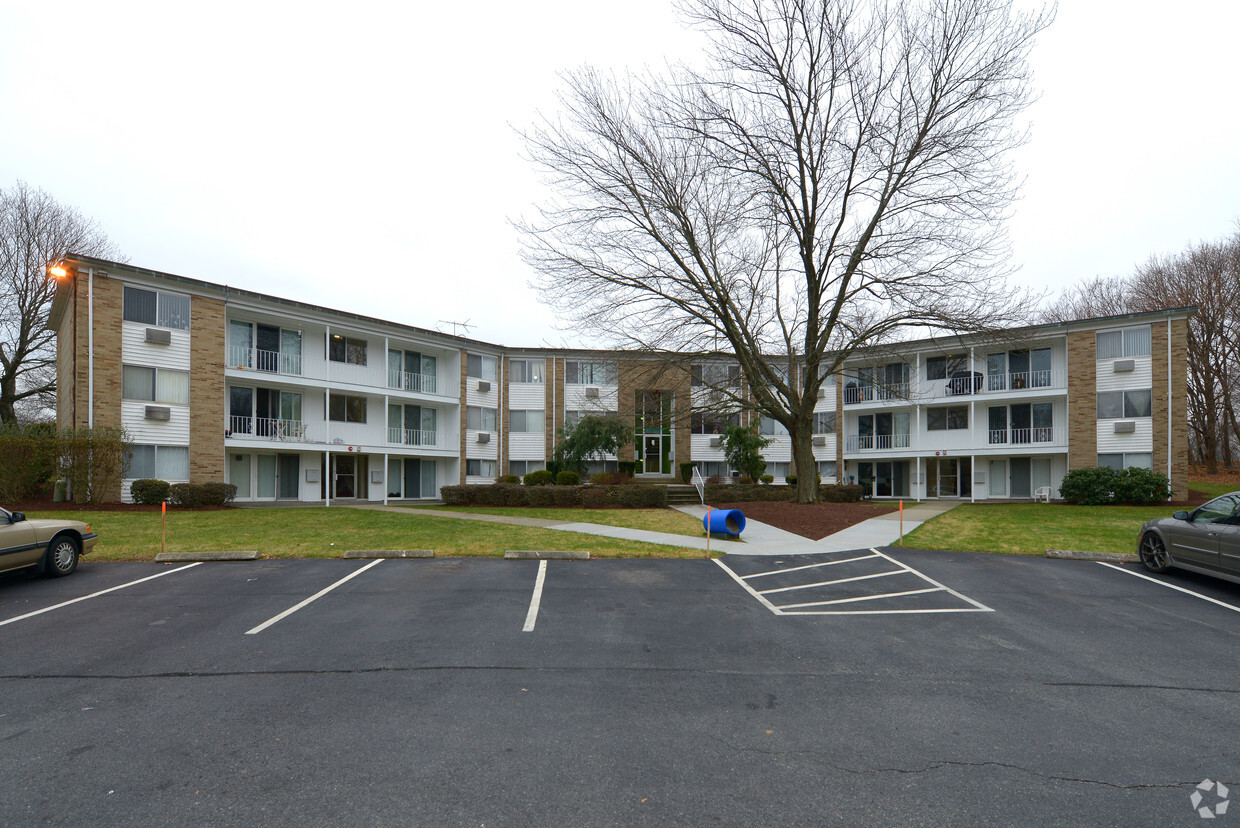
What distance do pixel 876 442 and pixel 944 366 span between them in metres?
5.06

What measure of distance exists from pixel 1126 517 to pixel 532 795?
886 inches

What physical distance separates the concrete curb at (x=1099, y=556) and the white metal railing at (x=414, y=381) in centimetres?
2547

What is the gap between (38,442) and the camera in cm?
1912

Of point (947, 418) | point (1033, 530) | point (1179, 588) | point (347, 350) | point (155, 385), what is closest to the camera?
point (1179, 588)

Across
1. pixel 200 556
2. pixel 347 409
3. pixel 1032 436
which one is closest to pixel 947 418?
pixel 1032 436

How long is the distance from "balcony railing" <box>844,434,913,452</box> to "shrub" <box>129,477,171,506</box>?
30.7 metres

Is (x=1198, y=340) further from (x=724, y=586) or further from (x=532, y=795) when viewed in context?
(x=532, y=795)

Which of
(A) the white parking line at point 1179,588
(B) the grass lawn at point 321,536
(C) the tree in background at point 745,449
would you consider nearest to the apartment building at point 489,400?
(C) the tree in background at point 745,449

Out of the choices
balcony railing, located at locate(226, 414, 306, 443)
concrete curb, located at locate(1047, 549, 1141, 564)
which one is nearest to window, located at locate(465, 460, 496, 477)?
balcony railing, located at locate(226, 414, 306, 443)

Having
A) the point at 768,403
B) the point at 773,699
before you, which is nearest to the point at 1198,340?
the point at 768,403

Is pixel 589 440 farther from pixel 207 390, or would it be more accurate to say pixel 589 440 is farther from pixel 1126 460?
pixel 1126 460

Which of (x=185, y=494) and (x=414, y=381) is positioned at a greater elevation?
(x=414, y=381)

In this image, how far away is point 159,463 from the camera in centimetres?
2203

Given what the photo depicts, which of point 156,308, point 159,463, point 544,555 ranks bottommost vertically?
point 544,555
